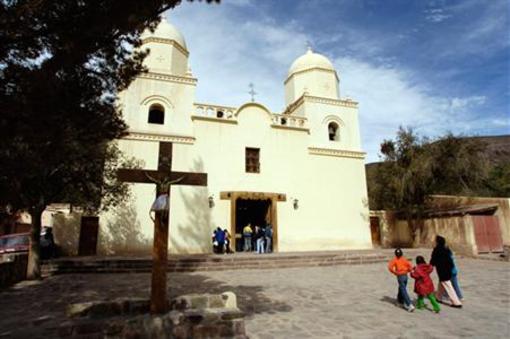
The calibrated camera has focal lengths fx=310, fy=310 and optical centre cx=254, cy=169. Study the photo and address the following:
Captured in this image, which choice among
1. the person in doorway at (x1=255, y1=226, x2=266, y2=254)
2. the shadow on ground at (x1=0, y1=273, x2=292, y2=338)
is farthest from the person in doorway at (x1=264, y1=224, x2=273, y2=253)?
the shadow on ground at (x1=0, y1=273, x2=292, y2=338)

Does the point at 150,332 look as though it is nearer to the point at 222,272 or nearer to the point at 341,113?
the point at 222,272

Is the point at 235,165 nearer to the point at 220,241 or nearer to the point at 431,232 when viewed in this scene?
the point at 220,241

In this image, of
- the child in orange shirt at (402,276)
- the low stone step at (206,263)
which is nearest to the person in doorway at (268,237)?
the low stone step at (206,263)

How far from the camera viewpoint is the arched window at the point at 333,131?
18453 millimetres

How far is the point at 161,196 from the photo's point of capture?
182 inches

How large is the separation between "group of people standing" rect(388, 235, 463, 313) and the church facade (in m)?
9.33

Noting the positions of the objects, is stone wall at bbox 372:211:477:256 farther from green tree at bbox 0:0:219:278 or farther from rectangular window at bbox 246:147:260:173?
green tree at bbox 0:0:219:278

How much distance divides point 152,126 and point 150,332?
494 inches

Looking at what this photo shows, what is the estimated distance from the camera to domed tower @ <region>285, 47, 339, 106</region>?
18953 mm

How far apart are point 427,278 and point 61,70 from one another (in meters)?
7.35

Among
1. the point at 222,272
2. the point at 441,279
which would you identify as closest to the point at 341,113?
the point at 222,272

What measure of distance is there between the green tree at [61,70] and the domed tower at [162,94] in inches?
354

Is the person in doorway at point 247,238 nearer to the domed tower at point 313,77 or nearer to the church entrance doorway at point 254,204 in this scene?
the church entrance doorway at point 254,204

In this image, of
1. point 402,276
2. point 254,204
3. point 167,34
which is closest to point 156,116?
point 167,34
